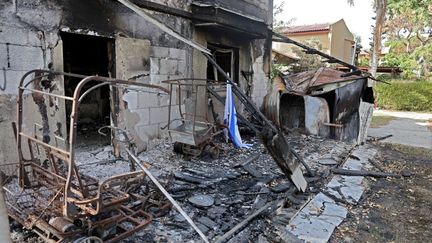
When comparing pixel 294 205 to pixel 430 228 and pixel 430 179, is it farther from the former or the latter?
pixel 430 179

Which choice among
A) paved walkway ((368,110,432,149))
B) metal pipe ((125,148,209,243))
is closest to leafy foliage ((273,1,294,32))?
paved walkway ((368,110,432,149))

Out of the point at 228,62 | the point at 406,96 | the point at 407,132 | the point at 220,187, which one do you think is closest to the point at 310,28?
the point at 406,96

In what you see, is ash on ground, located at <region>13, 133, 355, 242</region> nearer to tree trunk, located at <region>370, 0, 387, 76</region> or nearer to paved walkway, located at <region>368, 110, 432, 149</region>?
paved walkway, located at <region>368, 110, 432, 149</region>

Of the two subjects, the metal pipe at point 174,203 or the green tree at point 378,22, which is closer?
the metal pipe at point 174,203

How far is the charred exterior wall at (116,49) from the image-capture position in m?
4.54

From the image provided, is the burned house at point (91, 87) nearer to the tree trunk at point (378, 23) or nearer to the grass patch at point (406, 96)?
the tree trunk at point (378, 23)

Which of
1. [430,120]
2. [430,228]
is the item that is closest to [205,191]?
[430,228]

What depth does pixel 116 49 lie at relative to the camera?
19.6 ft

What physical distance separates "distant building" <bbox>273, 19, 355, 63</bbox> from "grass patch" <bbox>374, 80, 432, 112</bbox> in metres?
6.47

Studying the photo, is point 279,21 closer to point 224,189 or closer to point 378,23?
point 378,23

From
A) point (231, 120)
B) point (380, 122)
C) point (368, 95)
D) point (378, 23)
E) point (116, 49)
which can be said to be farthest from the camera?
point (378, 23)

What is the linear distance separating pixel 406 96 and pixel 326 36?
8.98 m

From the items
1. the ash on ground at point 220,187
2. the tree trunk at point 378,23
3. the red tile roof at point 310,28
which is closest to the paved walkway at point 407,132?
the tree trunk at point 378,23

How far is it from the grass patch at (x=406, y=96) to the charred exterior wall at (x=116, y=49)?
17.0 m
